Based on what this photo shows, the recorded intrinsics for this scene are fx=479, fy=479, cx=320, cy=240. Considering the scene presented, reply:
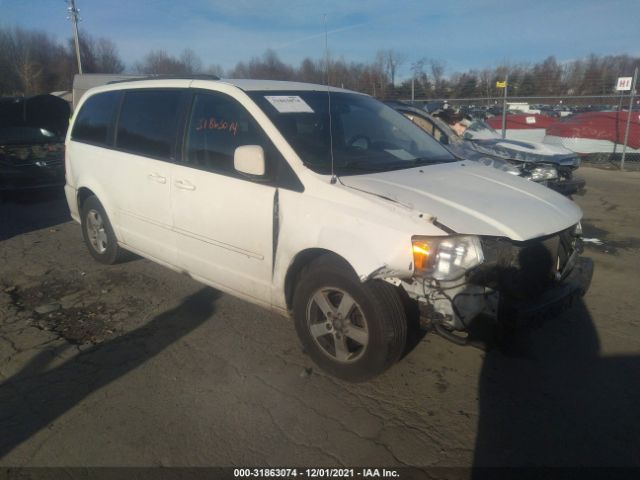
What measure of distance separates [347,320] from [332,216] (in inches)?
25.4

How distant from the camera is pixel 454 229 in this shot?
2658mm

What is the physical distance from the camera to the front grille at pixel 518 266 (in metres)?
2.67

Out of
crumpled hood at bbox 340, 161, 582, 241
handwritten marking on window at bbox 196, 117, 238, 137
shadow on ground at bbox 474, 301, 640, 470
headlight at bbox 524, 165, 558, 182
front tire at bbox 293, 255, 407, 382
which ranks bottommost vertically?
shadow on ground at bbox 474, 301, 640, 470

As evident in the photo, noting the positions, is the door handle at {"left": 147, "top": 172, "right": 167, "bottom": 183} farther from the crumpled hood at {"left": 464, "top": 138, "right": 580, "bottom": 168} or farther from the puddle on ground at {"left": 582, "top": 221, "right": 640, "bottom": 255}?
the crumpled hood at {"left": 464, "top": 138, "right": 580, "bottom": 168}

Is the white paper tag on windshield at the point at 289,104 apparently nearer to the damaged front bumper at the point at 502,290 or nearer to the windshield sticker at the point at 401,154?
the windshield sticker at the point at 401,154

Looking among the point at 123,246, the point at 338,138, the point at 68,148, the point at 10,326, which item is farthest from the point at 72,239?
the point at 338,138

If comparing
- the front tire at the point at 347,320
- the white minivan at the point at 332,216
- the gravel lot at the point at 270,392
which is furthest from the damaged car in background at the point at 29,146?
the front tire at the point at 347,320

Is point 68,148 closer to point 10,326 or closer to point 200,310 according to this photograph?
point 10,326

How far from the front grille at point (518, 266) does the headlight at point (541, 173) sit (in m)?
5.07

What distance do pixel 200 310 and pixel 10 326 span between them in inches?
58.6

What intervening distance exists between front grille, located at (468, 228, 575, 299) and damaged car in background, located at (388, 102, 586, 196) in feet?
14.6

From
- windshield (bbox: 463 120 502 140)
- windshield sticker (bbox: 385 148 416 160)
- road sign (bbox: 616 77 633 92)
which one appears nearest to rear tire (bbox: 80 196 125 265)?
windshield sticker (bbox: 385 148 416 160)

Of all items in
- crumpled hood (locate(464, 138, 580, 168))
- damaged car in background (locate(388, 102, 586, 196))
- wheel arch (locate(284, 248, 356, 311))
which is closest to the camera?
wheel arch (locate(284, 248, 356, 311))

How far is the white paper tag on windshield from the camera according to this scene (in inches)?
138
